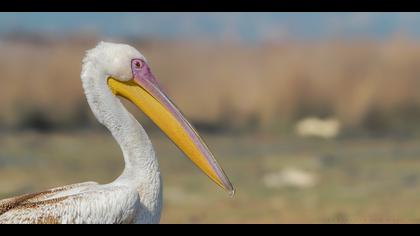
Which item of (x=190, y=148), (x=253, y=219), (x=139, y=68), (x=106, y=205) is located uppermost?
(x=253, y=219)

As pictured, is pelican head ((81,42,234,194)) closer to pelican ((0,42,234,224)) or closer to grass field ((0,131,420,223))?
pelican ((0,42,234,224))

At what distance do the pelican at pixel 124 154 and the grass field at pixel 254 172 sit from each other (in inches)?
349

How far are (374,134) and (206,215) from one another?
30.9 ft

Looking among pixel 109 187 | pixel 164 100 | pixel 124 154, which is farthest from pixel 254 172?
pixel 109 187

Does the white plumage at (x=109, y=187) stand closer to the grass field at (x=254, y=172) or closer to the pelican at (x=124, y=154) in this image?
the pelican at (x=124, y=154)

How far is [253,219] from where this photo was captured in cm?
1507

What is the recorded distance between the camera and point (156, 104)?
247 inches

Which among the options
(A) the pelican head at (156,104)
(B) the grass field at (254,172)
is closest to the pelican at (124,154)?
(A) the pelican head at (156,104)

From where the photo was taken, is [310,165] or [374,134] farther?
[374,134]

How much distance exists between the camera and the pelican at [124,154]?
17.9ft

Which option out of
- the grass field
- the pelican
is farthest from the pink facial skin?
the grass field
